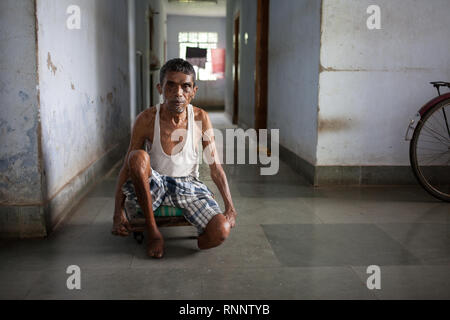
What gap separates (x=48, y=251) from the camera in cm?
240

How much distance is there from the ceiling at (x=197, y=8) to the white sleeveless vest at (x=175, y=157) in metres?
12.6

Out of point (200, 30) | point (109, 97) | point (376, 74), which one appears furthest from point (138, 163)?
point (200, 30)

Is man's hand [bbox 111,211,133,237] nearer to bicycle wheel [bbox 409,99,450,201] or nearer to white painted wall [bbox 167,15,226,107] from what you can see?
bicycle wheel [bbox 409,99,450,201]

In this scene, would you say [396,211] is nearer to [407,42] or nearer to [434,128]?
[434,128]

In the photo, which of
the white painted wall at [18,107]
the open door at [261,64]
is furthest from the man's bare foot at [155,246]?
the open door at [261,64]

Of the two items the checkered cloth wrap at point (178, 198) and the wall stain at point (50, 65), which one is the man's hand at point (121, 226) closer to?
the checkered cloth wrap at point (178, 198)

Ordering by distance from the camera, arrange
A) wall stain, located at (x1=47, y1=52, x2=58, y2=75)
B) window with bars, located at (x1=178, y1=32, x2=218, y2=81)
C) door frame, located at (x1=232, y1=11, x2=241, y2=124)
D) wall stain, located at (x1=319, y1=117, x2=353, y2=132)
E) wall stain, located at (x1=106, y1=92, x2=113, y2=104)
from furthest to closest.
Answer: window with bars, located at (x1=178, y1=32, x2=218, y2=81), door frame, located at (x1=232, y1=11, x2=241, y2=124), wall stain, located at (x1=106, y1=92, x2=113, y2=104), wall stain, located at (x1=319, y1=117, x2=353, y2=132), wall stain, located at (x1=47, y1=52, x2=58, y2=75)

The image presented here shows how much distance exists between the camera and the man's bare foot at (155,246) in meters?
2.30

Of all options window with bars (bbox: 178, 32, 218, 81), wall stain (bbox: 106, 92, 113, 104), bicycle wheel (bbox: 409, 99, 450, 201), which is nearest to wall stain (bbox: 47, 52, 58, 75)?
wall stain (bbox: 106, 92, 113, 104)

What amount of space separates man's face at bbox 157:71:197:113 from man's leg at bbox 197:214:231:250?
0.64 meters

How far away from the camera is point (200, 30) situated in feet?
57.1

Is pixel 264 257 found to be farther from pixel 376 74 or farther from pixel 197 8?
pixel 197 8

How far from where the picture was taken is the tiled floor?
194 cm
